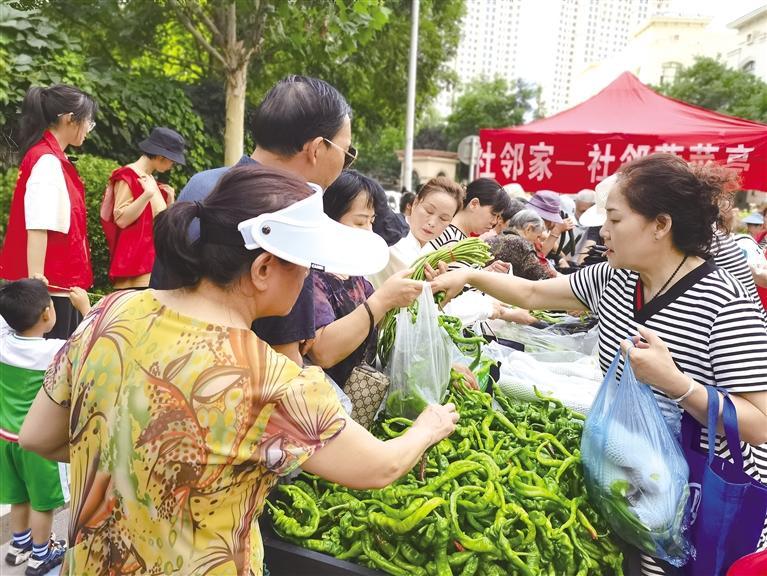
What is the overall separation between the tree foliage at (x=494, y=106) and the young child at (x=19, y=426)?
35.4 meters

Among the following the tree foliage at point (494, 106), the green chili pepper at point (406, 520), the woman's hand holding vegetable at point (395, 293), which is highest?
the tree foliage at point (494, 106)

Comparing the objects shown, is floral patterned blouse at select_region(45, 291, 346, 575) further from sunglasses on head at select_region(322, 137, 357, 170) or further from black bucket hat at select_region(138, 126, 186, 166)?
black bucket hat at select_region(138, 126, 186, 166)

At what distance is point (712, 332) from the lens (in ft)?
5.07

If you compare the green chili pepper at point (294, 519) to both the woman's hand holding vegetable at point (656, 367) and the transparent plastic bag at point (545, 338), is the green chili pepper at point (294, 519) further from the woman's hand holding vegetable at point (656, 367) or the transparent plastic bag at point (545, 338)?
the transparent plastic bag at point (545, 338)

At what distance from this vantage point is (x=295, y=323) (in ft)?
4.54

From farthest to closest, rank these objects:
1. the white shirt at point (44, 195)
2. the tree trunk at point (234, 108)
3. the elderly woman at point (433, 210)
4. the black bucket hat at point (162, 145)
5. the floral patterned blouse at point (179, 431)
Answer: the tree trunk at point (234, 108) < the black bucket hat at point (162, 145) < the elderly woman at point (433, 210) < the white shirt at point (44, 195) < the floral patterned blouse at point (179, 431)

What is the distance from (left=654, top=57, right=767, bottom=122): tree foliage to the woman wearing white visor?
30.7 m

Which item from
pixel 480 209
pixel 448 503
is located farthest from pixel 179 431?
pixel 480 209

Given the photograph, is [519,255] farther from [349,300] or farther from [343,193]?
[349,300]

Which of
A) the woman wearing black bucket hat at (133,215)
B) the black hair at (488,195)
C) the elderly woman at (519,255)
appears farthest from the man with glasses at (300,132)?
the elderly woman at (519,255)

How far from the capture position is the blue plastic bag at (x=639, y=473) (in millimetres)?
1398

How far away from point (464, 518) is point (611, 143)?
18.9 ft

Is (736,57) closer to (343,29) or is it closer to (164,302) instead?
(343,29)

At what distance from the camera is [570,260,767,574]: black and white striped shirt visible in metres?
1.49
